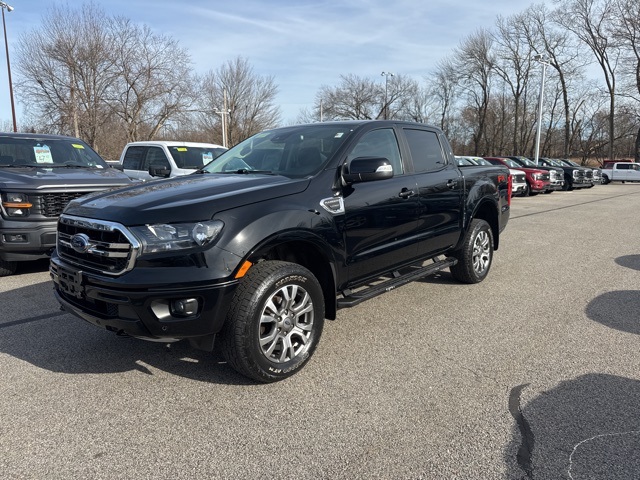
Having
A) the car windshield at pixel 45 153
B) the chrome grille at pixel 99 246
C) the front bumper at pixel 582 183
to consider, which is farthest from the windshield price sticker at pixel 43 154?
the front bumper at pixel 582 183

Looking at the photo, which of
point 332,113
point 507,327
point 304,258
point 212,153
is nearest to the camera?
point 304,258

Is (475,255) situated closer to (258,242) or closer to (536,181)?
(258,242)

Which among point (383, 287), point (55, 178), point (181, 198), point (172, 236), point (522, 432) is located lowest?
point (522, 432)

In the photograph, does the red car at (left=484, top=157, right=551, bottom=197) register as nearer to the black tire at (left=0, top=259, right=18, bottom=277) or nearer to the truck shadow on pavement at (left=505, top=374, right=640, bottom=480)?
the truck shadow on pavement at (left=505, top=374, right=640, bottom=480)

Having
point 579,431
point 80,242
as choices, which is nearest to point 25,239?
point 80,242

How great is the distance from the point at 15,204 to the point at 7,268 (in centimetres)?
96

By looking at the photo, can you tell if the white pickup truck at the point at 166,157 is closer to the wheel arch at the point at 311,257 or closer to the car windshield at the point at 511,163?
the wheel arch at the point at 311,257

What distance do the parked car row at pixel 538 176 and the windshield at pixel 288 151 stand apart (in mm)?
14202

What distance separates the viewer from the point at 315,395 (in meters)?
3.12

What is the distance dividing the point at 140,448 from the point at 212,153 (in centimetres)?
930

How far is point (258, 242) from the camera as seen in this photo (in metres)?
3.08

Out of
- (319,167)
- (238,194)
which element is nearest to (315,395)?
(238,194)

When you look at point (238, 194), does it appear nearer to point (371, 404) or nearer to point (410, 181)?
point (371, 404)

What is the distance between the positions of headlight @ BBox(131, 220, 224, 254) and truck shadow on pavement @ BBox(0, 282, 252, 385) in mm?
1046
